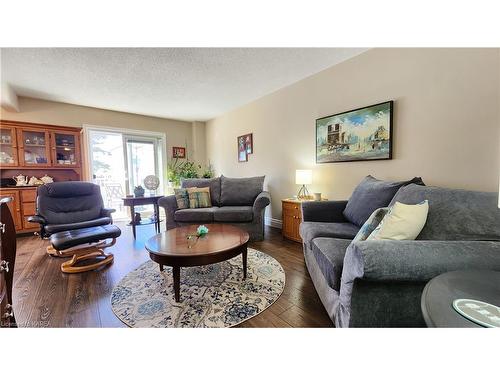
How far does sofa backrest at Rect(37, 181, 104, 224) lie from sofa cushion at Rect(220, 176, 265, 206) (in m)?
1.83

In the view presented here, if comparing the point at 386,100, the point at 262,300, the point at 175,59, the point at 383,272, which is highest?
the point at 175,59

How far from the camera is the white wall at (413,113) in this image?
1.67 meters

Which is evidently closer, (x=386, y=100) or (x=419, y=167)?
(x=419, y=167)

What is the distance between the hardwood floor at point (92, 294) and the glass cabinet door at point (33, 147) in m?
1.75

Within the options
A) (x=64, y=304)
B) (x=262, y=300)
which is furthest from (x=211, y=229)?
(x=64, y=304)

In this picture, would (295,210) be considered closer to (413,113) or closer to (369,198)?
(369,198)

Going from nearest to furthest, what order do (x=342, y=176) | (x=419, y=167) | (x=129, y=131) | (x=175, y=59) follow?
(x=419, y=167), (x=175, y=59), (x=342, y=176), (x=129, y=131)

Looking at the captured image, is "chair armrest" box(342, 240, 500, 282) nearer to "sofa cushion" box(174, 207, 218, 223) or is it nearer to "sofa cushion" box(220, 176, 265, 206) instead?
"sofa cushion" box(174, 207, 218, 223)

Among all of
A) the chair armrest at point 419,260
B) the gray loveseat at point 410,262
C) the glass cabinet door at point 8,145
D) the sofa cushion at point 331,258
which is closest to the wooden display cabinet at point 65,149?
the glass cabinet door at point 8,145

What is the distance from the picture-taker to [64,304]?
5.08 ft

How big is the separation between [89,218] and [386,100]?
401cm

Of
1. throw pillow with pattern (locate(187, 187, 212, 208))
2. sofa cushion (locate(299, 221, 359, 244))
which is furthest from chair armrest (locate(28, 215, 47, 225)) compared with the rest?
sofa cushion (locate(299, 221, 359, 244))

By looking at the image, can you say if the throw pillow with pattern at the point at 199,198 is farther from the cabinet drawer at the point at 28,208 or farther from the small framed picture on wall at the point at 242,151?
the cabinet drawer at the point at 28,208
